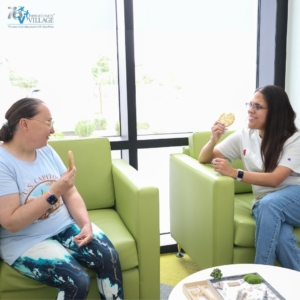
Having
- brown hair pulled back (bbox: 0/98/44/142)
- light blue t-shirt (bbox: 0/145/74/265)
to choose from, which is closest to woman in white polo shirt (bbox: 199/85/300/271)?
light blue t-shirt (bbox: 0/145/74/265)

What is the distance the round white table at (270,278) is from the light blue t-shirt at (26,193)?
67 centimetres

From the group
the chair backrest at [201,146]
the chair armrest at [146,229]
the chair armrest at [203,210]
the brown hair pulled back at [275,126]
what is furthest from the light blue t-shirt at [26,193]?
the brown hair pulled back at [275,126]

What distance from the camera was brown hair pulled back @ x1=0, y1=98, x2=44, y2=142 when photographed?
1.71 meters

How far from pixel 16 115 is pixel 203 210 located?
3.69 ft

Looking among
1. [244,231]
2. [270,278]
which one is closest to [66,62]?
[244,231]

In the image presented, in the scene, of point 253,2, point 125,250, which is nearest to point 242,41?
point 253,2

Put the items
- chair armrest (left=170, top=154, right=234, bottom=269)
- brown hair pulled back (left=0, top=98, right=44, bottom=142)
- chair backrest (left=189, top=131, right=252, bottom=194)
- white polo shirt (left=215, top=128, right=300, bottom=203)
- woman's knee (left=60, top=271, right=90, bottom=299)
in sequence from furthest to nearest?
chair backrest (left=189, top=131, right=252, bottom=194) < white polo shirt (left=215, top=128, right=300, bottom=203) < chair armrest (left=170, top=154, right=234, bottom=269) < brown hair pulled back (left=0, top=98, right=44, bottom=142) < woman's knee (left=60, top=271, right=90, bottom=299)

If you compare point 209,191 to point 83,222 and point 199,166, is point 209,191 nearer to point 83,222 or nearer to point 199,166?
point 199,166

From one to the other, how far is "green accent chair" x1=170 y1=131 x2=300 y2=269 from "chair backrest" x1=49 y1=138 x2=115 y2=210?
469 mm

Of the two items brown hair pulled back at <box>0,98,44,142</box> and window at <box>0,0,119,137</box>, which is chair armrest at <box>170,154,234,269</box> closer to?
window at <box>0,0,119,137</box>

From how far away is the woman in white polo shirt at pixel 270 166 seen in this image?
1951mm

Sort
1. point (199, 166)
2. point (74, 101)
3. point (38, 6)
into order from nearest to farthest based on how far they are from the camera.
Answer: point (199, 166) → point (38, 6) → point (74, 101)

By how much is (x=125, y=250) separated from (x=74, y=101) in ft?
4.39

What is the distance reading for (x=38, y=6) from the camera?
258cm
